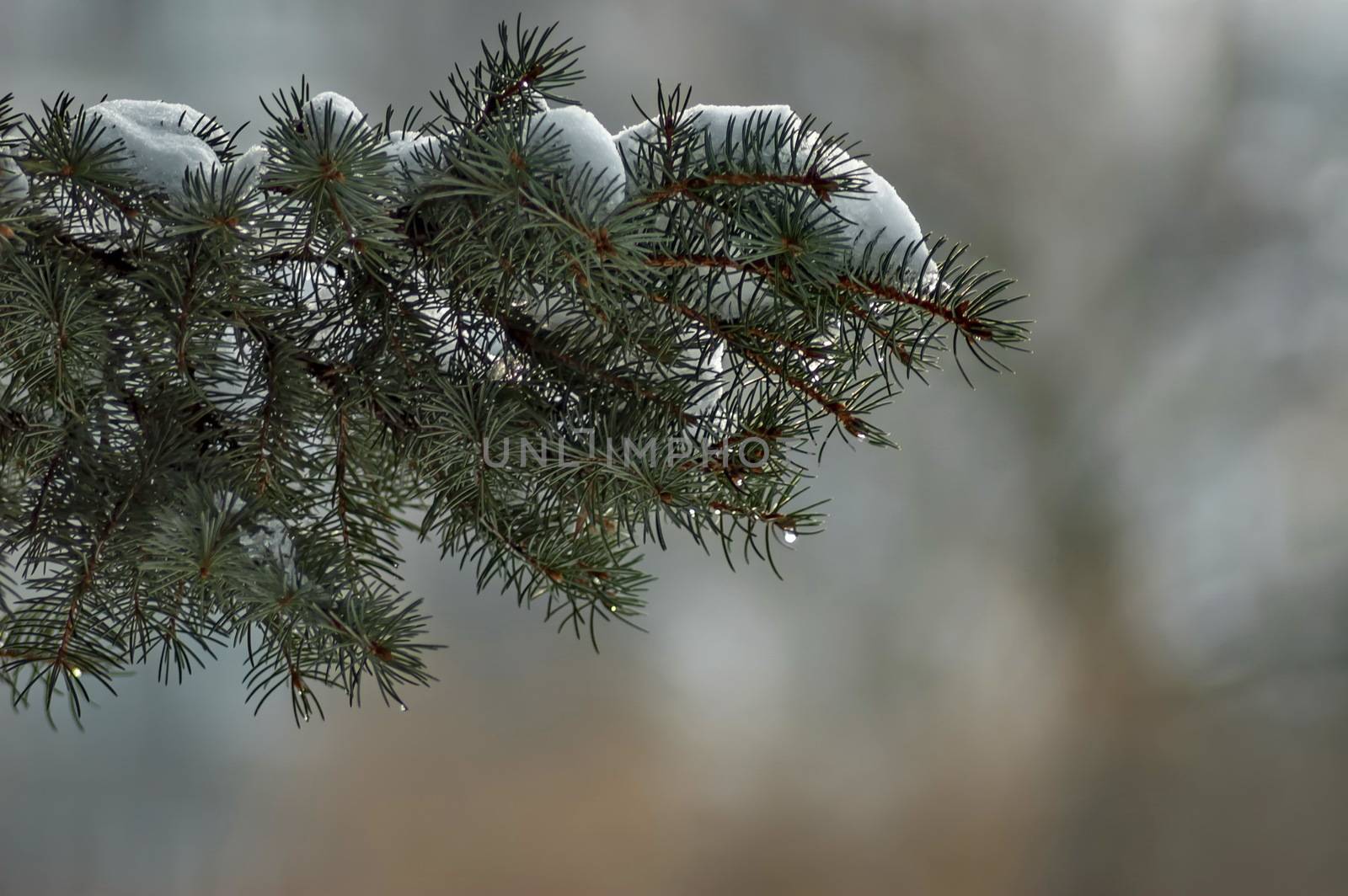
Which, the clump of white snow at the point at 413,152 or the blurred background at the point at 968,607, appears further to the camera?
the blurred background at the point at 968,607

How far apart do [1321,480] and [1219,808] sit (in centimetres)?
44

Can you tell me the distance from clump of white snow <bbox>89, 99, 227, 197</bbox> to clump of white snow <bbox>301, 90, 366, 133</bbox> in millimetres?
32

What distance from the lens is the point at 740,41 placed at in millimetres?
1298

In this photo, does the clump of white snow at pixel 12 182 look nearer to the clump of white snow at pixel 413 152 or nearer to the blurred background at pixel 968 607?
the clump of white snow at pixel 413 152

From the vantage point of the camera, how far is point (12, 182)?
261 mm

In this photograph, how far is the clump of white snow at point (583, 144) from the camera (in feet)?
0.85

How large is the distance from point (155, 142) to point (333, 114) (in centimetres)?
6

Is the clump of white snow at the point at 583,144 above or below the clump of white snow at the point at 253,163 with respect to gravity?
below

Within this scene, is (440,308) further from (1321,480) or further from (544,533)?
(1321,480)

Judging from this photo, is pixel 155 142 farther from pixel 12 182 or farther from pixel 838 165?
pixel 838 165

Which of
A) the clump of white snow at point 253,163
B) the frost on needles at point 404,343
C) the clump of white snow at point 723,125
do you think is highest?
the clump of white snow at point 253,163

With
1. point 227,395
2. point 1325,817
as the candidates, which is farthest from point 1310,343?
point 227,395

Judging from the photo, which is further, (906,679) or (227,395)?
(906,679)

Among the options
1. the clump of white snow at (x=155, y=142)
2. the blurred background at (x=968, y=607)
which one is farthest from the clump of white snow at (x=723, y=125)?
the blurred background at (x=968, y=607)
